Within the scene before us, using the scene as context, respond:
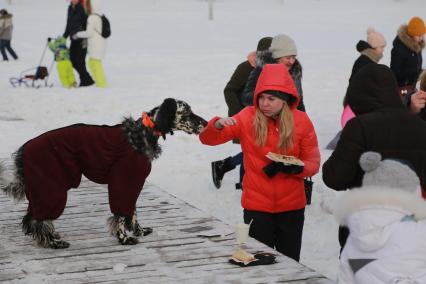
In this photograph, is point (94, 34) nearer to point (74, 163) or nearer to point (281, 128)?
point (74, 163)

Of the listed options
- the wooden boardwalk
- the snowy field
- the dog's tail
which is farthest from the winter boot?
the dog's tail

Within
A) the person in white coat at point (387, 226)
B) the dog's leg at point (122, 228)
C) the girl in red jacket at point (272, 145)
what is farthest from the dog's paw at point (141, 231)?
the person in white coat at point (387, 226)

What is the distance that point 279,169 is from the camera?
15.7ft

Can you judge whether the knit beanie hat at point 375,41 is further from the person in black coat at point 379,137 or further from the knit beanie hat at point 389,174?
the knit beanie hat at point 389,174

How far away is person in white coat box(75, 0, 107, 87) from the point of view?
15938mm

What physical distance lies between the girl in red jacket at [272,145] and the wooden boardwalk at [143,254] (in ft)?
1.07

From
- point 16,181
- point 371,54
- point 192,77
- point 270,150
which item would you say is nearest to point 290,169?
point 270,150

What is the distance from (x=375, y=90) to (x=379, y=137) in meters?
0.31

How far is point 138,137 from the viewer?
520 cm

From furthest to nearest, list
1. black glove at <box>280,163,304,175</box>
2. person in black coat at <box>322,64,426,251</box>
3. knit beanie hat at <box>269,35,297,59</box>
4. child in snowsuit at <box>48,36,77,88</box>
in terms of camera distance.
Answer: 1. child in snowsuit at <box>48,36,77,88</box>
2. knit beanie hat at <box>269,35,297,59</box>
3. black glove at <box>280,163,304,175</box>
4. person in black coat at <box>322,64,426,251</box>

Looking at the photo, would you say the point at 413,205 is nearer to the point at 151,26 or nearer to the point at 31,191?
the point at 31,191

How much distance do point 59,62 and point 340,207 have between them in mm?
13704

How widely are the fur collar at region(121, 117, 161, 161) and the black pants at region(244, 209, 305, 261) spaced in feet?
2.82

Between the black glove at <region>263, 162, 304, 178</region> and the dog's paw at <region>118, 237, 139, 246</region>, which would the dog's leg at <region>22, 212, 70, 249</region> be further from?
the black glove at <region>263, 162, 304, 178</region>
